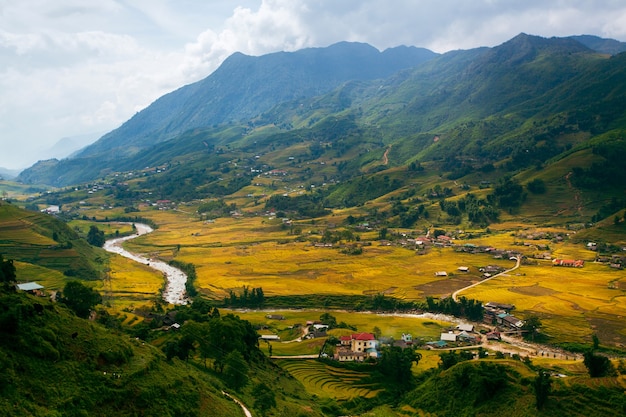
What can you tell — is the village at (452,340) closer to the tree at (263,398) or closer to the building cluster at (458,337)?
the building cluster at (458,337)

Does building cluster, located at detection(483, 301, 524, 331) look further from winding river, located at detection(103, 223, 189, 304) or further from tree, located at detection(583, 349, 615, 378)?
winding river, located at detection(103, 223, 189, 304)

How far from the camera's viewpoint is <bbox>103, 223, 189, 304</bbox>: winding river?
81.1 metres

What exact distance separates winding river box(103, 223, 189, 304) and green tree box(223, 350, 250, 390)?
39604 mm

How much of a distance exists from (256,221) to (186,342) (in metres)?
117

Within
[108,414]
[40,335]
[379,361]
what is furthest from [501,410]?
[40,335]

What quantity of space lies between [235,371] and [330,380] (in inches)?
549

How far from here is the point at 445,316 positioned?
73312mm

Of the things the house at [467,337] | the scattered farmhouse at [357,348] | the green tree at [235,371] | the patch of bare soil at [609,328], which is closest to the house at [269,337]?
the scattered farmhouse at [357,348]

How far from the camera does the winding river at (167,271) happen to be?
8108 centimetres

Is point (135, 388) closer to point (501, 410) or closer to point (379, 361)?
point (501, 410)

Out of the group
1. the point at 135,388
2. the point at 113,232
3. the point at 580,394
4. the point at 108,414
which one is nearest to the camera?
the point at 108,414

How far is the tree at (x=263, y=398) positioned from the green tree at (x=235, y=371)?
135 centimetres

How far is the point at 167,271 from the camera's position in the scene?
334 feet

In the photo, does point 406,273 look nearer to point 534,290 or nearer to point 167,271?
point 534,290
